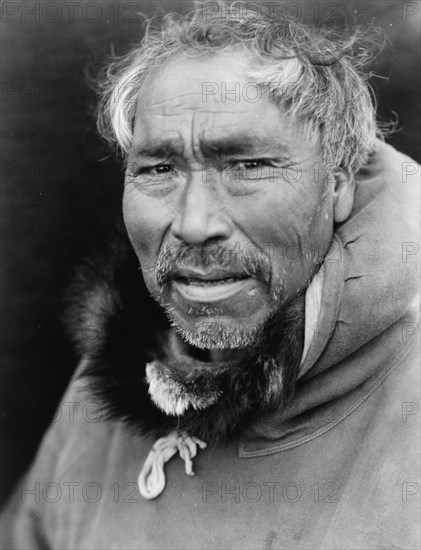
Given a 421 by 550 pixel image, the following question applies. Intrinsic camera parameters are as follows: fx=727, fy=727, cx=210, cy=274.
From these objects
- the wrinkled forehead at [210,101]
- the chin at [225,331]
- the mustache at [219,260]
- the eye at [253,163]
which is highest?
the wrinkled forehead at [210,101]

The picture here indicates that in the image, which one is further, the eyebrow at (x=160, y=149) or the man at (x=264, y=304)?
the eyebrow at (x=160, y=149)

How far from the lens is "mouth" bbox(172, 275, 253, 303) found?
1980 millimetres

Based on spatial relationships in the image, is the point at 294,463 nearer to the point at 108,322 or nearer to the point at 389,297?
the point at 389,297

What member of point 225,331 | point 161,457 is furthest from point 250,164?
point 161,457

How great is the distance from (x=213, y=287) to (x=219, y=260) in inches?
3.8

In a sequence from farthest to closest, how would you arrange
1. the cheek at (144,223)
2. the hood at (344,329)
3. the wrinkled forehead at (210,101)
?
Answer: the cheek at (144,223) < the wrinkled forehead at (210,101) < the hood at (344,329)

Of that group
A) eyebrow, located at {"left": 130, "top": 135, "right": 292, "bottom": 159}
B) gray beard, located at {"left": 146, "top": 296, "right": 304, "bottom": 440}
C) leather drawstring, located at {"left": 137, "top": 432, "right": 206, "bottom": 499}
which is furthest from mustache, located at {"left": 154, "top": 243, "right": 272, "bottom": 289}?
leather drawstring, located at {"left": 137, "top": 432, "right": 206, "bottom": 499}

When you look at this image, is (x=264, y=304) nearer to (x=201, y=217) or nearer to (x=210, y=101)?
(x=201, y=217)

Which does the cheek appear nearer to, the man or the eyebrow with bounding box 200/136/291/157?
the man

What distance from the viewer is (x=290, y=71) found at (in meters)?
2.01

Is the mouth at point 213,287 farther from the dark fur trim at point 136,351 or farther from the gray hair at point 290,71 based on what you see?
the gray hair at point 290,71

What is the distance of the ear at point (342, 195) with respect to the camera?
211 cm

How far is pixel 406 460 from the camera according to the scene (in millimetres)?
1799

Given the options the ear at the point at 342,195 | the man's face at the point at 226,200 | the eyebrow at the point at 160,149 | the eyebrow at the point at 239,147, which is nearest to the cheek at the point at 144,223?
the man's face at the point at 226,200
